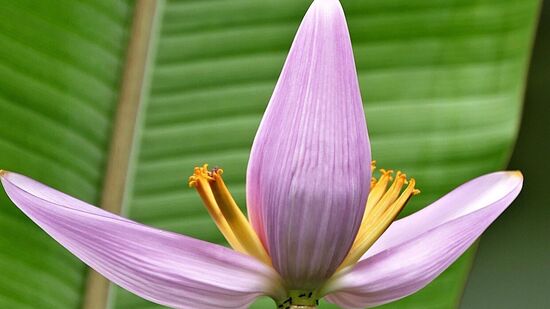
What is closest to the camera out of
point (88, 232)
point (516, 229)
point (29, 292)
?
point (88, 232)

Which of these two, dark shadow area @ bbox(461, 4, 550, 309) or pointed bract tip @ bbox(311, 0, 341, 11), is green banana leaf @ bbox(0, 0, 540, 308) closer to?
pointed bract tip @ bbox(311, 0, 341, 11)

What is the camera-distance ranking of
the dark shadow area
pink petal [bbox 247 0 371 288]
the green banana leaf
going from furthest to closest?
the dark shadow area < the green banana leaf < pink petal [bbox 247 0 371 288]

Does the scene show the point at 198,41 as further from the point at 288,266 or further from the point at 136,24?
the point at 288,266

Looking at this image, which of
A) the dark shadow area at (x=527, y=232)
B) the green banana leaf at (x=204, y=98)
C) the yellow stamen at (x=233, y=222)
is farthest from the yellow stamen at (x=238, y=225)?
the dark shadow area at (x=527, y=232)

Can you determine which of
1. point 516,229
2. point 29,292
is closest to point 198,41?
point 29,292

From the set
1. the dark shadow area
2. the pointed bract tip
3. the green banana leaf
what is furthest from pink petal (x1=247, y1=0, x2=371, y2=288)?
the dark shadow area
